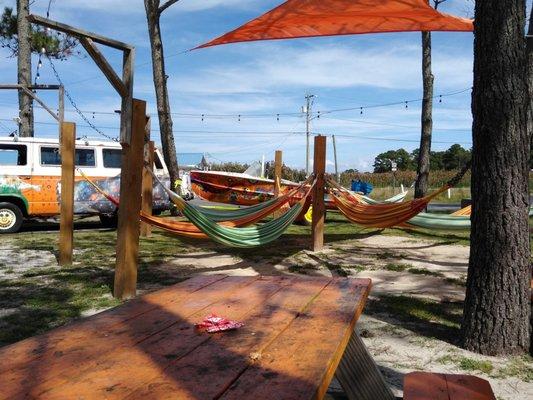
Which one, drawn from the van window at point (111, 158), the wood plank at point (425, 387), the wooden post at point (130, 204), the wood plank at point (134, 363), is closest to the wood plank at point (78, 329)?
the wood plank at point (134, 363)

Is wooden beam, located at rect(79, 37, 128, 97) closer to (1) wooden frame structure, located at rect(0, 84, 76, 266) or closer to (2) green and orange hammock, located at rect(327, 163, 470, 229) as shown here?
(1) wooden frame structure, located at rect(0, 84, 76, 266)

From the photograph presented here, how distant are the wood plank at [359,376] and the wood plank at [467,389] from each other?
1.42 ft

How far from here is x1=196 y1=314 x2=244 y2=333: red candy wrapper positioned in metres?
1.79

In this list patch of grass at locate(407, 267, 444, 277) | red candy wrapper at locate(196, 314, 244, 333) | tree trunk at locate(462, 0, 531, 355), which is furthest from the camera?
patch of grass at locate(407, 267, 444, 277)

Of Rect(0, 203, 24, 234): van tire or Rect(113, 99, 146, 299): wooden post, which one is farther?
Rect(0, 203, 24, 234): van tire

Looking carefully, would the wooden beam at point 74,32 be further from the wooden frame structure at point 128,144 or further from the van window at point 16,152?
the van window at point 16,152

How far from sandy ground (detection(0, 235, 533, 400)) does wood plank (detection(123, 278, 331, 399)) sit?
3.95ft

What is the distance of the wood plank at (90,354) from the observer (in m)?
1.30

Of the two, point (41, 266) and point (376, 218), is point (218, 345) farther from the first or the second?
point (376, 218)

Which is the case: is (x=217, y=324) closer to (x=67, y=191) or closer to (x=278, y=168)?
(x=67, y=191)

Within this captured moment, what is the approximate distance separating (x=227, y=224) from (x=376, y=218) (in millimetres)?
2108

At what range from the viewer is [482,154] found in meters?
3.59

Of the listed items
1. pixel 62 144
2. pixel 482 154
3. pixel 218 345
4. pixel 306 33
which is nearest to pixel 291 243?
pixel 306 33

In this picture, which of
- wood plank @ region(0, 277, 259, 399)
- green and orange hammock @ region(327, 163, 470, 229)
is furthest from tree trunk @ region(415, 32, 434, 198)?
wood plank @ region(0, 277, 259, 399)
